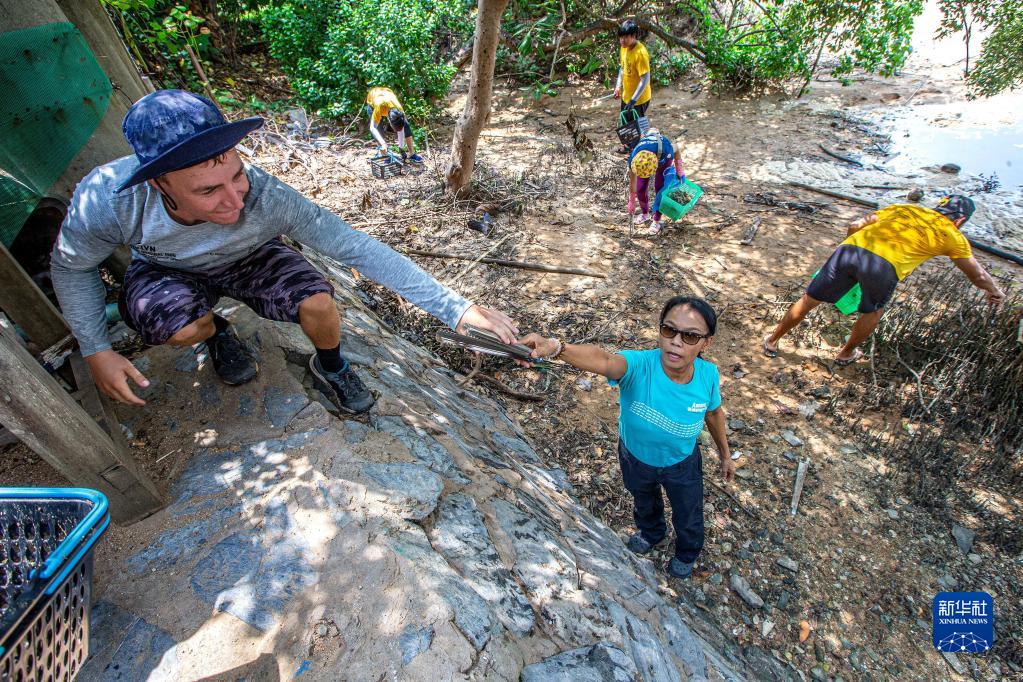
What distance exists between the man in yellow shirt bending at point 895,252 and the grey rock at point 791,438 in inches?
43.0

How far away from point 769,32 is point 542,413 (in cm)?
975

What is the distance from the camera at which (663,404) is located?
2426 millimetres

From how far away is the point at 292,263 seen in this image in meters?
2.34

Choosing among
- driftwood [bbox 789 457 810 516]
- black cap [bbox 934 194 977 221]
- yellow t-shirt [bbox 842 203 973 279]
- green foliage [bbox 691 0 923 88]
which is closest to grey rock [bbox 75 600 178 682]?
driftwood [bbox 789 457 810 516]

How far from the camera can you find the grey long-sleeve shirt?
6.40 ft

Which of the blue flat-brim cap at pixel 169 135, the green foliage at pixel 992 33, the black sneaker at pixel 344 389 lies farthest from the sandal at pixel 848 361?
the green foliage at pixel 992 33

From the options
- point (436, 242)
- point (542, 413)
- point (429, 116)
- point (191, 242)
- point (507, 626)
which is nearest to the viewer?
point (507, 626)

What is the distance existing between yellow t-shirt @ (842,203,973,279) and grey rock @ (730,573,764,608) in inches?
97.5

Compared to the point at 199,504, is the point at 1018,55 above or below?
below

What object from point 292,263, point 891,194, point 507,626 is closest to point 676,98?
point 891,194

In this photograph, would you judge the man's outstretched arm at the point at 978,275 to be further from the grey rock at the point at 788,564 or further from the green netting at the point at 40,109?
the green netting at the point at 40,109

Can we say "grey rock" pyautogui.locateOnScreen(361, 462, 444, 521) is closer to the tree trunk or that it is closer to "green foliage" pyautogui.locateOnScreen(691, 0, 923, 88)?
the tree trunk

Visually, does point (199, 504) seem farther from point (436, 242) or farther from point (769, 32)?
point (769, 32)

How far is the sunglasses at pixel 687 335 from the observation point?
229 cm
